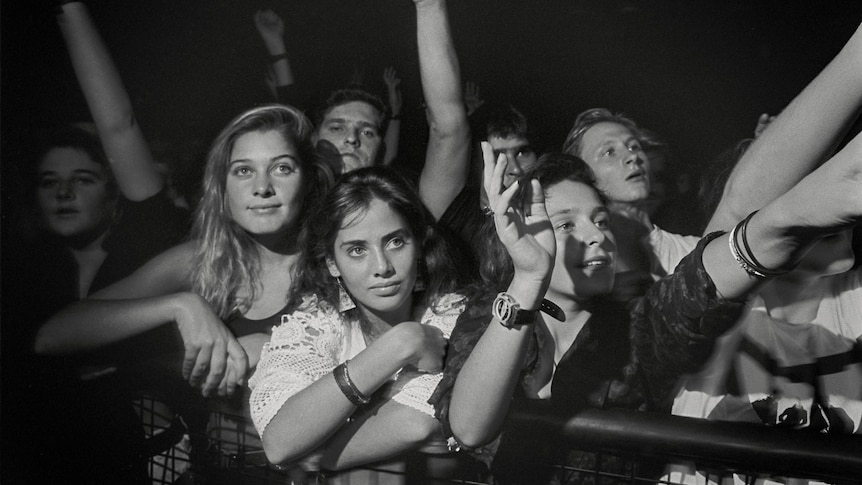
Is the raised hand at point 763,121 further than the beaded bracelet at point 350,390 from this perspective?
Yes

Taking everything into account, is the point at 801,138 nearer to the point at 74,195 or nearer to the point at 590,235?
the point at 590,235

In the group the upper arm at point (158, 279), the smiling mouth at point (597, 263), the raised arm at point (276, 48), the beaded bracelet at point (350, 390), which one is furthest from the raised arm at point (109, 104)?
the smiling mouth at point (597, 263)

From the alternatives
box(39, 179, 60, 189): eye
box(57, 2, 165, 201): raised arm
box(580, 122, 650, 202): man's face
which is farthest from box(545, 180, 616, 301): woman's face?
box(39, 179, 60, 189): eye

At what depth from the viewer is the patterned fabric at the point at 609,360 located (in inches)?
73.9

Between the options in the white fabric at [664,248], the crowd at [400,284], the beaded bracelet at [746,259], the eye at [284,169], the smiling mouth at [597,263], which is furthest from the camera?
the eye at [284,169]

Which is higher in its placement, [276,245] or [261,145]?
[261,145]

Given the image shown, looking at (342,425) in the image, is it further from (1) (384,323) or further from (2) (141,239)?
(2) (141,239)

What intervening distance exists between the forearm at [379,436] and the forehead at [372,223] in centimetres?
43

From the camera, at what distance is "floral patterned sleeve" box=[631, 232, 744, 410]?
1.65 m

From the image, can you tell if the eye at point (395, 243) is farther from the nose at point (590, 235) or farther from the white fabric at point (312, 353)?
the nose at point (590, 235)

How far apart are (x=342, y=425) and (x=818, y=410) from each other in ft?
3.94

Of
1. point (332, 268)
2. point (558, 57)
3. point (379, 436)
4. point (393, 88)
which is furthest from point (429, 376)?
point (558, 57)

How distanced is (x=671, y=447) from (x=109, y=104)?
73.4 inches

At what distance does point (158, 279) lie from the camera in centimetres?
243
